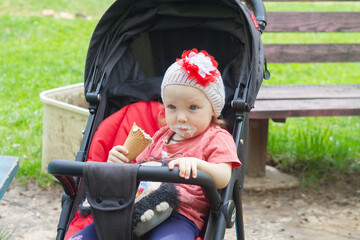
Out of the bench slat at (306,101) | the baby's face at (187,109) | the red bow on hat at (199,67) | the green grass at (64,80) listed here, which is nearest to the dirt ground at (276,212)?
the green grass at (64,80)

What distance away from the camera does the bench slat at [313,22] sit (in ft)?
14.9

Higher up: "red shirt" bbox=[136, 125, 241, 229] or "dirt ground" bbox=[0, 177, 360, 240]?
"red shirt" bbox=[136, 125, 241, 229]

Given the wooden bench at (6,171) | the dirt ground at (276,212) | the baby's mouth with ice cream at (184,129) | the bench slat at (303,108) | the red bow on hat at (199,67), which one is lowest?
the dirt ground at (276,212)

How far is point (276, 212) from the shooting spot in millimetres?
3822

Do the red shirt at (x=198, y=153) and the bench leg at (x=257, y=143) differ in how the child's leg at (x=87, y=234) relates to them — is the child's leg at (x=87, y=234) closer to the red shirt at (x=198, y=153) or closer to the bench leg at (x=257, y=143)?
the red shirt at (x=198, y=153)

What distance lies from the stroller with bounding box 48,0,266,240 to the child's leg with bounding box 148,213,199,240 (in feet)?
0.97

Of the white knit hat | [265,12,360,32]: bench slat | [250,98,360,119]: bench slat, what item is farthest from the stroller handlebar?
[265,12,360,32]: bench slat

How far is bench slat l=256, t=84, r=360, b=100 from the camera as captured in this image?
13.1ft

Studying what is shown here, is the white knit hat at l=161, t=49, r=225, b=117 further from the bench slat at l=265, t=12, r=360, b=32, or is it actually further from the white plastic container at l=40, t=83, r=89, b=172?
the bench slat at l=265, t=12, r=360, b=32

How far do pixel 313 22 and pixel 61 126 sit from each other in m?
2.33

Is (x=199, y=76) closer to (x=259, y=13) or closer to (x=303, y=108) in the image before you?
(x=259, y=13)

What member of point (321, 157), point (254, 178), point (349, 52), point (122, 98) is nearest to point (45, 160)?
point (122, 98)

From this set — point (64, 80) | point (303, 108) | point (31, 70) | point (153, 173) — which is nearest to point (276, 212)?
point (303, 108)

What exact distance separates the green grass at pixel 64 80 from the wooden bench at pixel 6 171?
96cm
